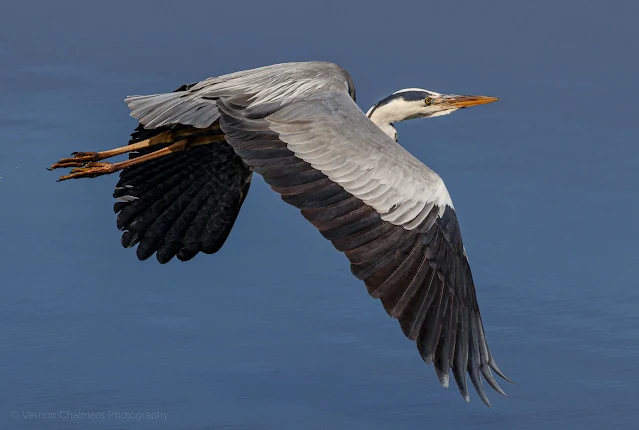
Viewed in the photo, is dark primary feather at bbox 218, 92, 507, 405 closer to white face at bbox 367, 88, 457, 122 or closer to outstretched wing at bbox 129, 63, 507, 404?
outstretched wing at bbox 129, 63, 507, 404

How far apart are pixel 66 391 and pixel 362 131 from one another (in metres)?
2.11

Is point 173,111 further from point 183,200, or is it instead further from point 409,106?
point 409,106

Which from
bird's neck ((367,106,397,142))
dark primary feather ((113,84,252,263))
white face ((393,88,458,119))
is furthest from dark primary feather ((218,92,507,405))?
white face ((393,88,458,119))

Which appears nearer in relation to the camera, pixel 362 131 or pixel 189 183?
pixel 362 131

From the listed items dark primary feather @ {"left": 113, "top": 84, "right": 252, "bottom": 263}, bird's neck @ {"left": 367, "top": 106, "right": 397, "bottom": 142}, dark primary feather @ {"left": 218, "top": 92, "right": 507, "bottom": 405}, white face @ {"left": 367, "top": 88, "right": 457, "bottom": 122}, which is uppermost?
white face @ {"left": 367, "top": 88, "right": 457, "bottom": 122}

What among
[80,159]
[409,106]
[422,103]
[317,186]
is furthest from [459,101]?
[80,159]

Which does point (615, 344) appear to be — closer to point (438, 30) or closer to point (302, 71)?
A: point (302, 71)

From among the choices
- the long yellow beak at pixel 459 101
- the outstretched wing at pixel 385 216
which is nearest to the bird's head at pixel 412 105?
the long yellow beak at pixel 459 101

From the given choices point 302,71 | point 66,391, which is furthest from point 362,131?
point 66,391

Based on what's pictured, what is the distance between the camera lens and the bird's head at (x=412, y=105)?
7.91 meters

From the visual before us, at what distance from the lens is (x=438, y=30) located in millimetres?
10547

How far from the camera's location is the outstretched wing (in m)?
5.96

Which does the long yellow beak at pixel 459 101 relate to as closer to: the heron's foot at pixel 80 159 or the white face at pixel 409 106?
the white face at pixel 409 106

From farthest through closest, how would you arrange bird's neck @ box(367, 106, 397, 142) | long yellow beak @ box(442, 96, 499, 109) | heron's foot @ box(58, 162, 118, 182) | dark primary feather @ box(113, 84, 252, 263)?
long yellow beak @ box(442, 96, 499, 109) < bird's neck @ box(367, 106, 397, 142) < dark primary feather @ box(113, 84, 252, 263) < heron's foot @ box(58, 162, 118, 182)
